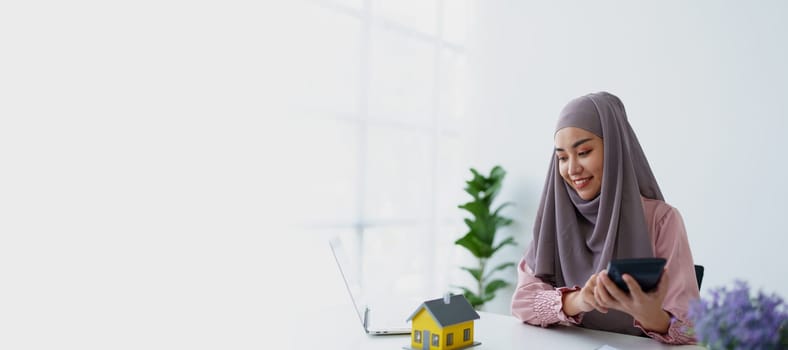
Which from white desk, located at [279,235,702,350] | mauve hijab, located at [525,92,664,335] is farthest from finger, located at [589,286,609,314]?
mauve hijab, located at [525,92,664,335]

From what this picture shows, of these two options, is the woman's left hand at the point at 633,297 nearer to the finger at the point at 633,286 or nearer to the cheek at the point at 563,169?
the finger at the point at 633,286

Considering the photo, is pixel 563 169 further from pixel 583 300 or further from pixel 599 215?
pixel 583 300

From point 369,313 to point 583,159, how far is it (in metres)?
0.79

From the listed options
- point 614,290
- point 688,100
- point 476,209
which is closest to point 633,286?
point 614,290

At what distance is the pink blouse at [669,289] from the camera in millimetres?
1536

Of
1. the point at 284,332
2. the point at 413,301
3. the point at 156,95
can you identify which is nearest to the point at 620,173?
the point at 413,301

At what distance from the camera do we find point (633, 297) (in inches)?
52.9

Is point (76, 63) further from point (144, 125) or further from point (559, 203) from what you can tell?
point (559, 203)

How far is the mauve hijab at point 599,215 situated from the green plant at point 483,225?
1926mm

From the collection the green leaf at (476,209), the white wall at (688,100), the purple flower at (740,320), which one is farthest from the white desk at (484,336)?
the green leaf at (476,209)

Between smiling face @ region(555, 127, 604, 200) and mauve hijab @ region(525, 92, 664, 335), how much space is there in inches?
0.9

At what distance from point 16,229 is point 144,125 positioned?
0.56 meters

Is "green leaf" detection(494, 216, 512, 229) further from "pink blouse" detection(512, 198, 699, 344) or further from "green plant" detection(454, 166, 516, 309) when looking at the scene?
"pink blouse" detection(512, 198, 699, 344)

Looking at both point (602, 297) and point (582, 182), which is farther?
point (582, 182)
